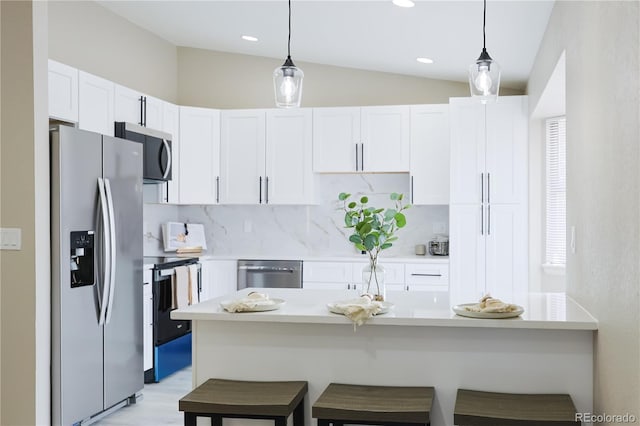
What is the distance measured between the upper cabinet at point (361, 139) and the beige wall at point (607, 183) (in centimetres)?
276

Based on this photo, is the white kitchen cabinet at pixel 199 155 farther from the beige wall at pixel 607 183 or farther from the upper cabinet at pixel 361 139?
the beige wall at pixel 607 183

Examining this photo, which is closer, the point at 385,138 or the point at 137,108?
the point at 137,108

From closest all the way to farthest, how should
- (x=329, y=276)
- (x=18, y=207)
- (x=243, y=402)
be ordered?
1. (x=243, y=402)
2. (x=18, y=207)
3. (x=329, y=276)

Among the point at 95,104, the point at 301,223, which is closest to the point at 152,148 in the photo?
the point at 95,104

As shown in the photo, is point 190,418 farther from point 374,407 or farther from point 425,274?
Answer: point 425,274

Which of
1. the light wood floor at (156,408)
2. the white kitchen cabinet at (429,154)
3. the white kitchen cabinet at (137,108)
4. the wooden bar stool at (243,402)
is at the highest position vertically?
the white kitchen cabinet at (137,108)

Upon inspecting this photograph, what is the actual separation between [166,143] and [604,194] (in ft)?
13.0

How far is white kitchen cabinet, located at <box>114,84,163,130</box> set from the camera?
16.3 feet

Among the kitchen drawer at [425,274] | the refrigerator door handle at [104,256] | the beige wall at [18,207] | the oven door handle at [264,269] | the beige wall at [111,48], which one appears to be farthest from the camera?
the oven door handle at [264,269]

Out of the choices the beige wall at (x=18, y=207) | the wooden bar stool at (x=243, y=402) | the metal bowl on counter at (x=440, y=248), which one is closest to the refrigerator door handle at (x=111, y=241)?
the beige wall at (x=18, y=207)

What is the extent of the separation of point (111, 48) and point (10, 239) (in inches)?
95.0

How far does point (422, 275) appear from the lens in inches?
224

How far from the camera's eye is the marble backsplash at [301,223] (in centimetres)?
622

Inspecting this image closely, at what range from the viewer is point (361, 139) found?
19.6 ft
